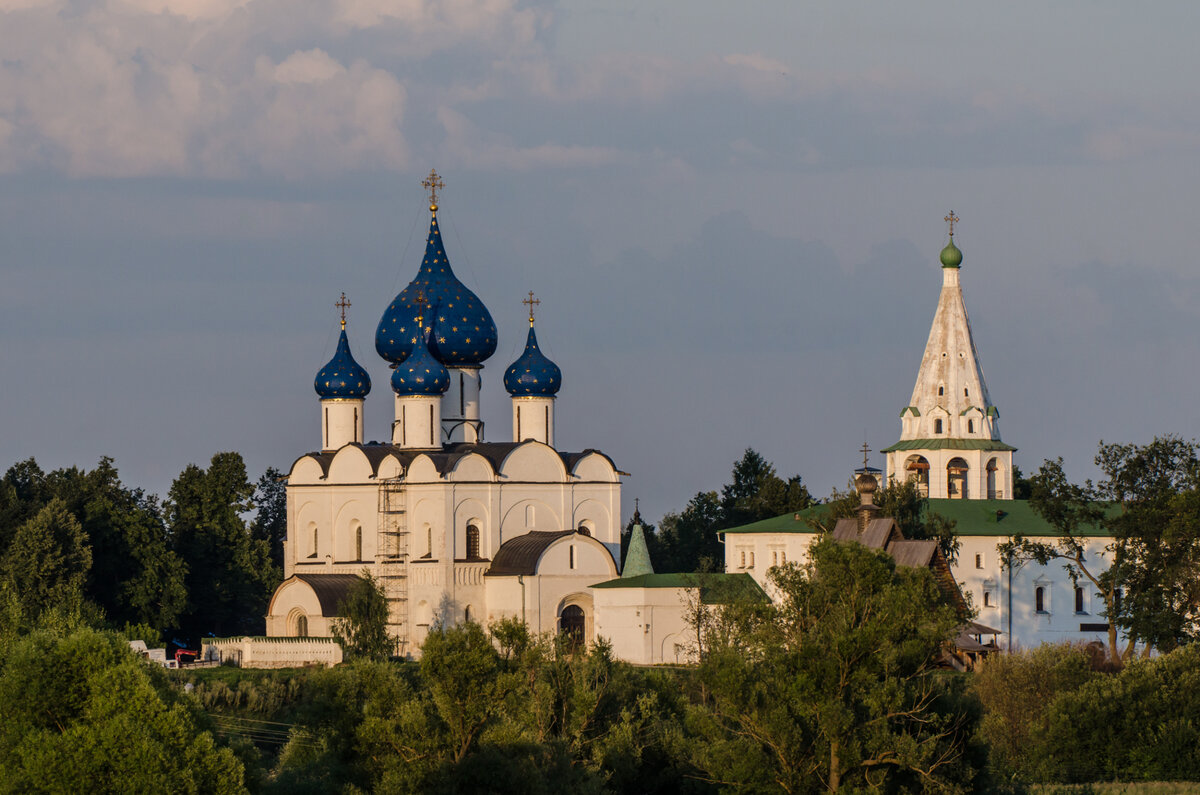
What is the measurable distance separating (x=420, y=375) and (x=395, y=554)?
142 inches

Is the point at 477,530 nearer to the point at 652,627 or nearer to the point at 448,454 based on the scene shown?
the point at 448,454

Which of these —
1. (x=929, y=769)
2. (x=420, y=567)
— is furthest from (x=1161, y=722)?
(x=420, y=567)

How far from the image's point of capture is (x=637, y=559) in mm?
43188

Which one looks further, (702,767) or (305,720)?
(702,767)

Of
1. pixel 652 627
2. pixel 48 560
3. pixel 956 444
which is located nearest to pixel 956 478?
pixel 956 444

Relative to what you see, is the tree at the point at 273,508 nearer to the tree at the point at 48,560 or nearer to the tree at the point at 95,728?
the tree at the point at 48,560

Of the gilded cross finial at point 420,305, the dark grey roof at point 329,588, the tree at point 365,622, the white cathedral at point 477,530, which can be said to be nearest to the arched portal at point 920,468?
the white cathedral at point 477,530

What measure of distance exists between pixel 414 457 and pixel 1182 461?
14.8 m

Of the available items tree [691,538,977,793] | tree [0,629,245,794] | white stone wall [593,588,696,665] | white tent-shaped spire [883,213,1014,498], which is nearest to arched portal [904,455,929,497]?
white tent-shaped spire [883,213,1014,498]

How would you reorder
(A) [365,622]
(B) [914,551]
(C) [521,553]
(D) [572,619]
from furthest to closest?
(D) [572,619] → (C) [521,553] → (A) [365,622] → (B) [914,551]

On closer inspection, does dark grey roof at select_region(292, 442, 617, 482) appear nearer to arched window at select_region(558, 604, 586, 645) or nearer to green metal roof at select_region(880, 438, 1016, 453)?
arched window at select_region(558, 604, 586, 645)

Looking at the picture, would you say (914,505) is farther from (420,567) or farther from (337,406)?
(337,406)

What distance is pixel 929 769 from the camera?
20844 mm

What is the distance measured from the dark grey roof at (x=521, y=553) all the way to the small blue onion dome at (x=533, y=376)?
3.46 metres
